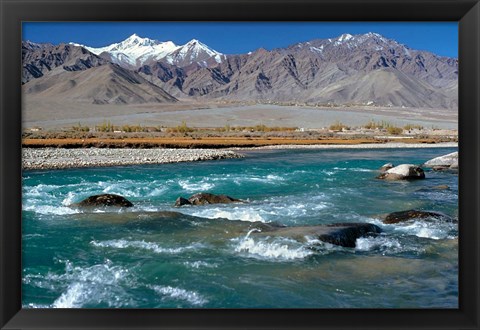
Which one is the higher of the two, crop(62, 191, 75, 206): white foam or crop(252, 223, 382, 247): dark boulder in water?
crop(62, 191, 75, 206): white foam

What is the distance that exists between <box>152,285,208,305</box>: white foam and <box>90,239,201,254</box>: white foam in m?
0.47

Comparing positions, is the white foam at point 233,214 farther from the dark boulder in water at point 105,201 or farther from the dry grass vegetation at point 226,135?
the dry grass vegetation at point 226,135

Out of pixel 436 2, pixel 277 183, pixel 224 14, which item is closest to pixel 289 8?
pixel 224 14

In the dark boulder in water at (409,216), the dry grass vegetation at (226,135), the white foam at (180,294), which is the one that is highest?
the dry grass vegetation at (226,135)

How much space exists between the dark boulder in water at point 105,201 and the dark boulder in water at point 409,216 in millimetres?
2386

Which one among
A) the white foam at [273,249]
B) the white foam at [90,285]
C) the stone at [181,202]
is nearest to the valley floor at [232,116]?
the stone at [181,202]

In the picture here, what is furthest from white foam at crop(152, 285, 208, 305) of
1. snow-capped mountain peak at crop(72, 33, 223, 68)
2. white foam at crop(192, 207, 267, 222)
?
snow-capped mountain peak at crop(72, 33, 223, 68)

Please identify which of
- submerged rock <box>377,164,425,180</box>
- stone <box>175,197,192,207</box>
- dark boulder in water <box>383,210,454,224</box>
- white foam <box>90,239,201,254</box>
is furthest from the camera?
submerged rock <box>377,164,425,180</box>

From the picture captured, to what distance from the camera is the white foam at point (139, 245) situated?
11.4ft

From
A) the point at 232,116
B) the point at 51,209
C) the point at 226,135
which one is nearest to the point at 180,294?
the point at 51,209

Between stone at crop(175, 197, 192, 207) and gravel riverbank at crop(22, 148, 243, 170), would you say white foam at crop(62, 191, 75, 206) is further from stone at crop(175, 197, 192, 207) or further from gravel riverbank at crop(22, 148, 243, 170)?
stone at crop(175, 197, 192, 207)

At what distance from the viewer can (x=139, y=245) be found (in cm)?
359

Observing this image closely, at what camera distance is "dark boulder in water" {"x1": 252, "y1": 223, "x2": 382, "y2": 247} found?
372cm
